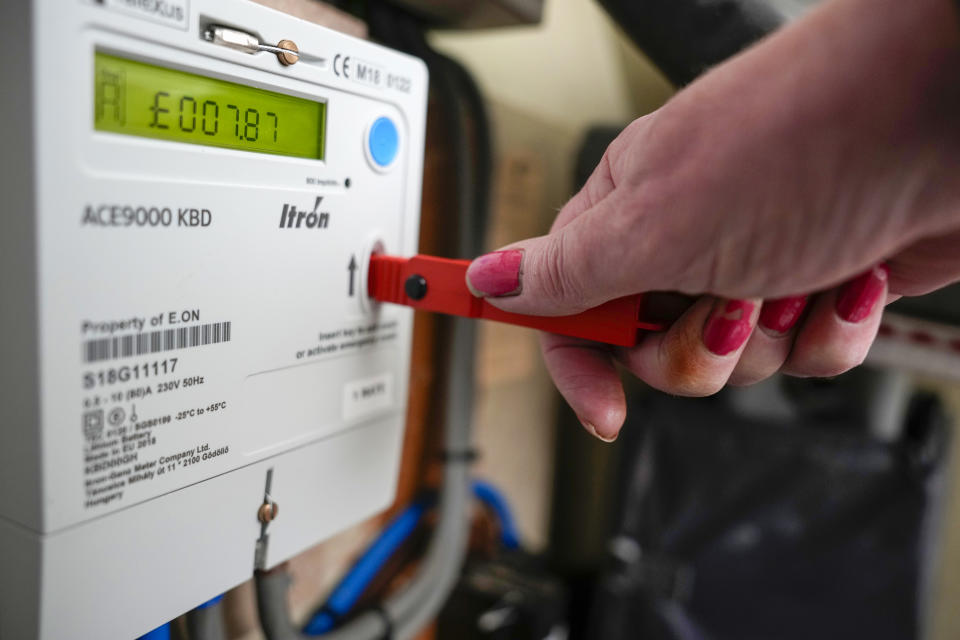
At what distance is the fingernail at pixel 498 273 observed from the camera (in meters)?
0.35

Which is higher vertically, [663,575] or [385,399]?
[385,399]

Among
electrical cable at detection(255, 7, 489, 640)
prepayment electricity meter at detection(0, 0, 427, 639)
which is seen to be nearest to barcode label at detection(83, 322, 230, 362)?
prepayment electricity meter at detection(0, 0, 427, 639)

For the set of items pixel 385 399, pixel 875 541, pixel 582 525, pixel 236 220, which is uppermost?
pixel 236 220

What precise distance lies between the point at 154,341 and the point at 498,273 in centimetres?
18

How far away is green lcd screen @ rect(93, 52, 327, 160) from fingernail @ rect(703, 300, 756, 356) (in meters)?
0.25

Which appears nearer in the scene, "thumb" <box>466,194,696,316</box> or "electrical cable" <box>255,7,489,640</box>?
"thumb" <box>466,194,696,316</box>

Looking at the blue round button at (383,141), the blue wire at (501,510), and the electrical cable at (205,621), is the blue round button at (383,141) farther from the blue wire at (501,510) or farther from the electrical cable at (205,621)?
the blue wire at (501,510)

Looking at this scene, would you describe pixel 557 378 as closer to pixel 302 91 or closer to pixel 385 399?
pixel 385 399

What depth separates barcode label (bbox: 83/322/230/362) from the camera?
Answer: 0.29m

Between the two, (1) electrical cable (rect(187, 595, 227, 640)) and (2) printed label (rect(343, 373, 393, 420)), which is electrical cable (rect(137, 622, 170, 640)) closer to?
(1) electrical cable (rect(187, 595, 227, 640))

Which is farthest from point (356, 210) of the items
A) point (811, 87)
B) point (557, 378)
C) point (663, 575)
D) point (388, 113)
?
point (663, 575)

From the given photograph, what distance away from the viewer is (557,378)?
16.6 inches

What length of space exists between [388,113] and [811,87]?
0.91ft

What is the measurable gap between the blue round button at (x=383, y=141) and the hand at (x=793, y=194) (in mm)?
149
